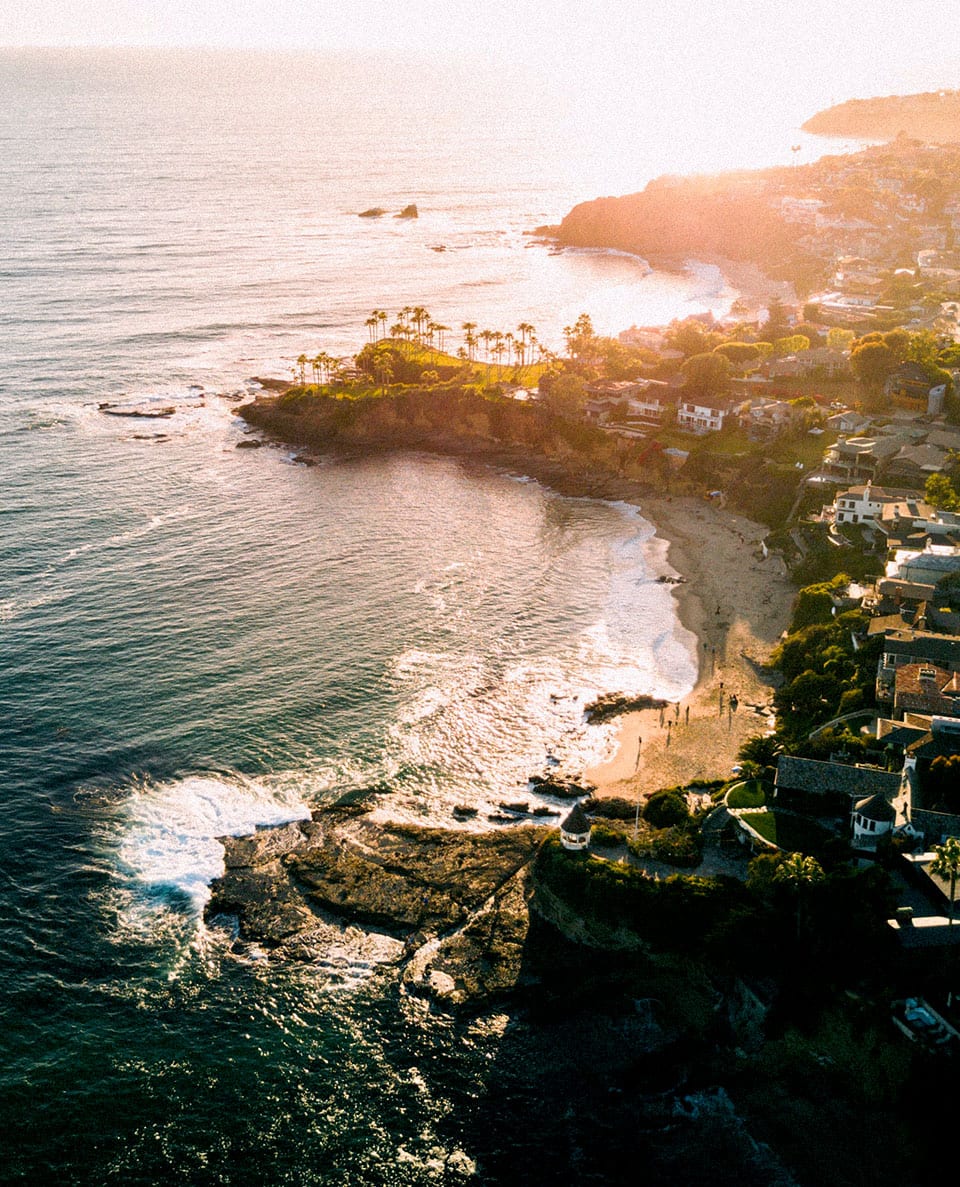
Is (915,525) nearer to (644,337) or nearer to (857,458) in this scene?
(857,458)

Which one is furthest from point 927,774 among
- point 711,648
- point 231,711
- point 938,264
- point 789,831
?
point 938,264

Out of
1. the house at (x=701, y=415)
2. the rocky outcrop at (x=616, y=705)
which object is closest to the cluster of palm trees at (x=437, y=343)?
the house at (x=701, y=415)

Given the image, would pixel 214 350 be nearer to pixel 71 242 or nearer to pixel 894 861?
pixel 71 242

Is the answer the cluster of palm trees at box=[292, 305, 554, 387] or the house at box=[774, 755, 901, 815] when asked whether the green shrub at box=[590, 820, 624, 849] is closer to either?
the house at box=[774, 755, 901, 815]

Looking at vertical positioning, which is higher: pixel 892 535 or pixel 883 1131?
pixel 892 535

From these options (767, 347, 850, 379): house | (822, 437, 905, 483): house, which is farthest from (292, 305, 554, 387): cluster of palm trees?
(822, 437, 905, 483): house

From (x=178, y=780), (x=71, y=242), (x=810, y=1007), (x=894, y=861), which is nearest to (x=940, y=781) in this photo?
(x=894, y=861)
